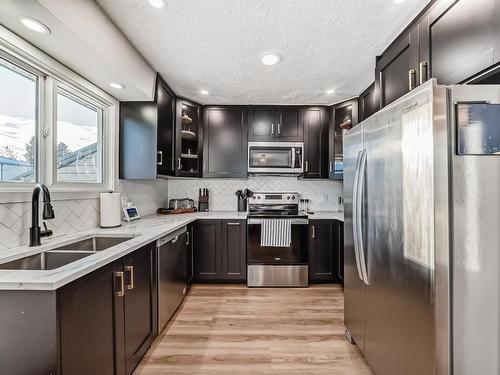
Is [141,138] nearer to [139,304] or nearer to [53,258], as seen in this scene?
[53,258]

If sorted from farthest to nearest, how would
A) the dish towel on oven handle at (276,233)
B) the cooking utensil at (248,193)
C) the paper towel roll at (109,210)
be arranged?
the cooking utensil at (248,193)
the dish towel on oven handle at (276,233)
the paper towel roll at (109,210)

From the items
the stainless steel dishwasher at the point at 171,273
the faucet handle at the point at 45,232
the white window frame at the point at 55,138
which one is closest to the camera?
the faucet handle at the point at 45,232

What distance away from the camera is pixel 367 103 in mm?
2707

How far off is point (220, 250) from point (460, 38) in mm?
2724

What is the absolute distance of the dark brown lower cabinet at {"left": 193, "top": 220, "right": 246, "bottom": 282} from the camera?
3.00 metres

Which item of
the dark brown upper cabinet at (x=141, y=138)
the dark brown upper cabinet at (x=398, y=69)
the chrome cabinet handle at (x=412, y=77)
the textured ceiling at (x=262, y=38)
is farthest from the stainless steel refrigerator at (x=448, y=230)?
the dark brown upper cabinet at (x=141, y=138)

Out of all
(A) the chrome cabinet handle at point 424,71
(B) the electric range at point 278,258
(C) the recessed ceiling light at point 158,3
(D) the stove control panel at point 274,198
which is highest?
(C) the recessed ceiling light at point 158,3

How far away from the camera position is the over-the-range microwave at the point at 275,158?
320 cm

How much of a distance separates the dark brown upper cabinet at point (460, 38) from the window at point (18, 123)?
241 cm

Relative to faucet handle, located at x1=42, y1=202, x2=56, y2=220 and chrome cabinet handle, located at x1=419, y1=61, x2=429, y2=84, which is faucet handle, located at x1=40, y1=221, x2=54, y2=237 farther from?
chrome cabinet handle, located at x1=419, y1=61, x2=429, y2=84

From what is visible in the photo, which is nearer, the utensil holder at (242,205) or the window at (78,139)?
the window at (78,139)

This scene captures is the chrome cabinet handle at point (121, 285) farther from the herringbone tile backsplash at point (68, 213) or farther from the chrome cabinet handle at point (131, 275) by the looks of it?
the herringbone tile backsplash at point (68, 213)

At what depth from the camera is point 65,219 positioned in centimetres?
179

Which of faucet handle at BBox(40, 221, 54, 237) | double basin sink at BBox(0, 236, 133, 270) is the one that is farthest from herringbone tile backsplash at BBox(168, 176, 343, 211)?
faucet handle at BBox(40, 221, 54, 237)
